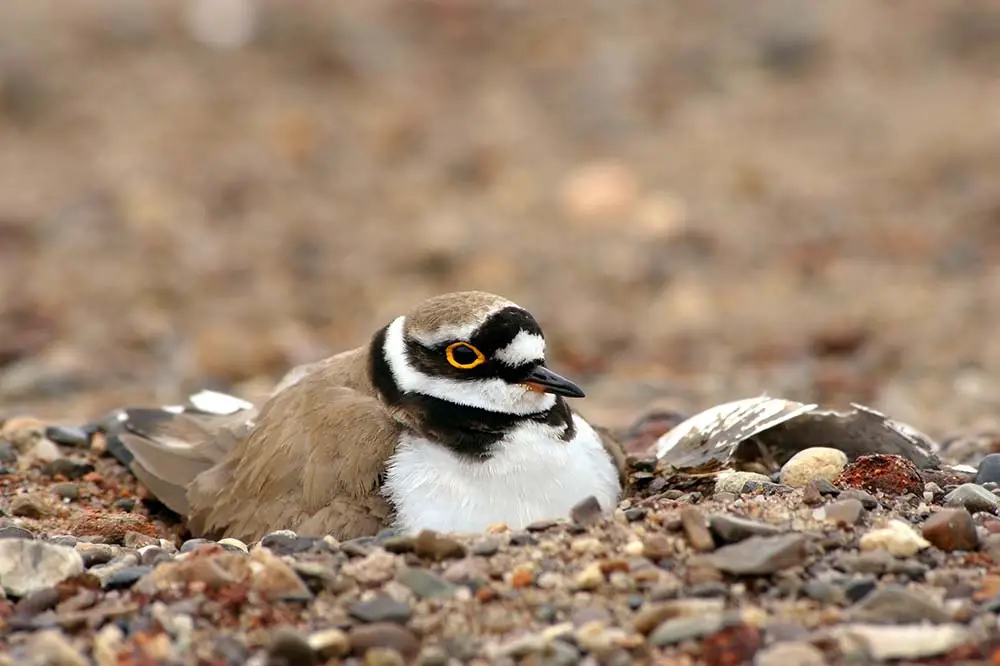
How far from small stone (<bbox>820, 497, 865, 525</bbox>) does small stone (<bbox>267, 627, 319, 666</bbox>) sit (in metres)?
1.90

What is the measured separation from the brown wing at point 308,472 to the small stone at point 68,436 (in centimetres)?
113

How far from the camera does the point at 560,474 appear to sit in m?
6.09

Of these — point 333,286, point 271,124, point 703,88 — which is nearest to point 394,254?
point 333,286

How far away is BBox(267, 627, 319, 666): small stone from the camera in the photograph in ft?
14.1

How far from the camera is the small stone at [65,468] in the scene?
23.9 ft

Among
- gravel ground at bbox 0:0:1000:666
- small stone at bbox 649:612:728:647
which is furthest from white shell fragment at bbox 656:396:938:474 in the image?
small stone at bbox 649:612:728:647

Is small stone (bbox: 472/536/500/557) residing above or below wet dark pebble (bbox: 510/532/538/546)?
below

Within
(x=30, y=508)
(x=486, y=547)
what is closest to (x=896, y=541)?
(x=486, y=547)

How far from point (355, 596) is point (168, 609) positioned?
0.58 metres

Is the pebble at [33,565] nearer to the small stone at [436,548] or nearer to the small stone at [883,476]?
the small stone at [436,548]

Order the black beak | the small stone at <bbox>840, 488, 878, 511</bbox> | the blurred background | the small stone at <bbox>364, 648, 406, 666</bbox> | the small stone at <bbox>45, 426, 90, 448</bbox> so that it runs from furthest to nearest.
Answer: the blurred background → the small stone at <bbox>45, 426, 90, 448</bbox> → the black beak → the small stone at <bbox>840, 488, 878, 511</bbox> → the small stone at <bbox>364, 648, 406, 666</bbox>

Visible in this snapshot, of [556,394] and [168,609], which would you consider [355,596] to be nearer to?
[168,609]

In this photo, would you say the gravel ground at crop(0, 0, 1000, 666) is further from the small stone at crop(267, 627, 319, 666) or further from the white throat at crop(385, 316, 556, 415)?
the white throat at crop(385, 316, 556, 415)

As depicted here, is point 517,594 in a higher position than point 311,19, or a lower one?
lower
